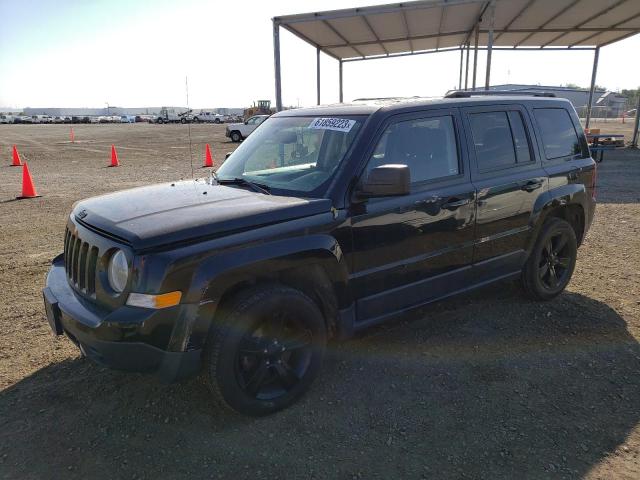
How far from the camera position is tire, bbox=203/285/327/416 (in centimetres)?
262

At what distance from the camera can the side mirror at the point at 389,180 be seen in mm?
2836

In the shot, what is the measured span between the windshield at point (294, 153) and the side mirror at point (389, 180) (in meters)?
0.34

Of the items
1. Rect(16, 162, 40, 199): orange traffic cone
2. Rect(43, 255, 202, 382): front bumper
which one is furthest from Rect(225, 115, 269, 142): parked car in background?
Rect(43, 255, 202, 382): front bumper

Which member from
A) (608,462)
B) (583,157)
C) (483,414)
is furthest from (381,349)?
(583,157)

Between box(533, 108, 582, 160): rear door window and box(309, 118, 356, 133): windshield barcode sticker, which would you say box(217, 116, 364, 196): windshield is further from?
box(533, 108, 582, 160): rear door window

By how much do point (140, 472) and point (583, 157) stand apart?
4.66 meters

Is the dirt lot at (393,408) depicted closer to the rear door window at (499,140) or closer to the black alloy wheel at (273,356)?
the black alloy wheel at (273,356)

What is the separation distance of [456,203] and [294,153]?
1297 mm

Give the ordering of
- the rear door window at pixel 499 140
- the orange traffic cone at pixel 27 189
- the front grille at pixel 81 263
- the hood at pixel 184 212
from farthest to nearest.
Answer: the orange traffic cone at pixel 27 189, the rear door window at pixel 499 140, the front grille at pixel 81 263, the hood at pixel 184 212

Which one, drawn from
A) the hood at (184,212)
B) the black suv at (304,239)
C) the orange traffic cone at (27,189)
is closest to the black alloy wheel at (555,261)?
the black suv at (304,239)

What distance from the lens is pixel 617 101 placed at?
266 feet

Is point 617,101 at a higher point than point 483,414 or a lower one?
higher

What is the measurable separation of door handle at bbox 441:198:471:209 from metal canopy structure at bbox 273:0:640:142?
7429 mm

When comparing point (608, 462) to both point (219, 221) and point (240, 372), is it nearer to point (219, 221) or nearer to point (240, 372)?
point (240, 372)
